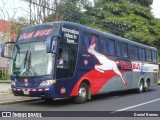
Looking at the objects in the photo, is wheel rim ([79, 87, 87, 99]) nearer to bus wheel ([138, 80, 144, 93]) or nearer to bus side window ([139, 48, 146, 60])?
bus wheel ([138, 80, 144, 93])

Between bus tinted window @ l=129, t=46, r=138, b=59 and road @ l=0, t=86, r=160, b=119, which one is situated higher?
bus tinted window @ l=129, t=46, r=138, b=59

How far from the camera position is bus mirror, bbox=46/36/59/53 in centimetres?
1135

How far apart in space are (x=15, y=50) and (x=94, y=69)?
4026 millimetres

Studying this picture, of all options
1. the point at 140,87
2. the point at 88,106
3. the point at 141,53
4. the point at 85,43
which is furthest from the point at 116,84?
the point at 141,53

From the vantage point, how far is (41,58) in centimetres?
1238

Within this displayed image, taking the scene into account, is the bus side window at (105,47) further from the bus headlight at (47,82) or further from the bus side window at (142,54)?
the bus side window at (142,54)

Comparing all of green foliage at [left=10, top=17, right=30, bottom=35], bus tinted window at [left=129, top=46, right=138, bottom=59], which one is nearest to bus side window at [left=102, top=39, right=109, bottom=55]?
bus tinted window at [left=129, top=46, right=138, bottom=59]

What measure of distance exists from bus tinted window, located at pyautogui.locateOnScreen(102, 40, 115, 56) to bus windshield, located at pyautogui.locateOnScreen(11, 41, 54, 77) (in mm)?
4321

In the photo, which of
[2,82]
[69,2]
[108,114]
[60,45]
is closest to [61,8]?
[69,2]

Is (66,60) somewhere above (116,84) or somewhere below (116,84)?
above

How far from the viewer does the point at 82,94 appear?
13.9m

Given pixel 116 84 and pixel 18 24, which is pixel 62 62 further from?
pixel 18 24

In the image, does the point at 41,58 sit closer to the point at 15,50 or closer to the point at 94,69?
the point at 15,50

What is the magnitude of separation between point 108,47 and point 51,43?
18.3 ft
